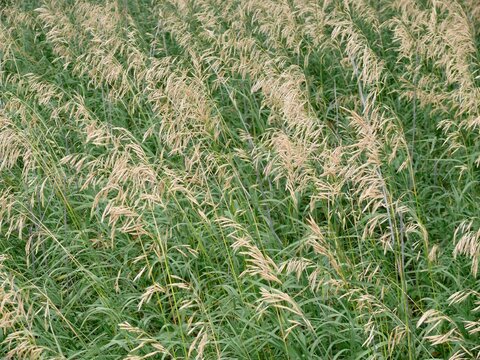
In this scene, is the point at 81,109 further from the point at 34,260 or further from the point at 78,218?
the point at 34,260

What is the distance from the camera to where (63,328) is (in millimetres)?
3990

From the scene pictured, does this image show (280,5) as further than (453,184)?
Yes

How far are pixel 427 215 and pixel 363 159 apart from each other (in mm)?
579

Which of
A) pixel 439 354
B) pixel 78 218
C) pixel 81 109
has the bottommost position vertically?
pixel 439 354

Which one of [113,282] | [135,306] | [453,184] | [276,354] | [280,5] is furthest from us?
[280,5]

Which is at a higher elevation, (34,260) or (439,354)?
(34,260)

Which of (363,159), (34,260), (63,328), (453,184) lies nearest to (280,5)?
(363,159)

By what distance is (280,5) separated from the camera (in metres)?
6.52

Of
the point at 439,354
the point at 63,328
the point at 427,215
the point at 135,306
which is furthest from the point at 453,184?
the point at 63,328

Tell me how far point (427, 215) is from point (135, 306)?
5.58ft

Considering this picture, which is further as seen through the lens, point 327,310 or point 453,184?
point 453,184

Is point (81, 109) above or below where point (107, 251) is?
above

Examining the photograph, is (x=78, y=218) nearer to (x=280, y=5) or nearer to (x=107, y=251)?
(x=107, y=251)

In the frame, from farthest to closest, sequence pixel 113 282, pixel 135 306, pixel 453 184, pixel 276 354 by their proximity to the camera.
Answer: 1. pixel 453 184
2. pixel 113 282
3. pixel 135 306
4. pixel 276 354
